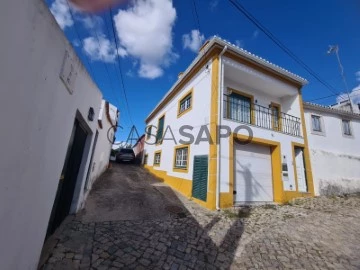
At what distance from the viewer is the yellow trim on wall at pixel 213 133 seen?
6.16m

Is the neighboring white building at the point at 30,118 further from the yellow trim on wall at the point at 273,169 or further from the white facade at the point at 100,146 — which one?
the yellow trim on wall at the point at 273,169

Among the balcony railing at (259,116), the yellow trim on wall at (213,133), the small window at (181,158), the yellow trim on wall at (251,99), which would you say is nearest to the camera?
the yellow trim on wall at (213,133)

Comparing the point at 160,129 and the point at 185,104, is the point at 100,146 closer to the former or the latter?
the point at 185,104

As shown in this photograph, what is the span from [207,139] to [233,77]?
361 centimetres

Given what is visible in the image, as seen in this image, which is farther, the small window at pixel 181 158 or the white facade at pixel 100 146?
the small window at pixel 181 158

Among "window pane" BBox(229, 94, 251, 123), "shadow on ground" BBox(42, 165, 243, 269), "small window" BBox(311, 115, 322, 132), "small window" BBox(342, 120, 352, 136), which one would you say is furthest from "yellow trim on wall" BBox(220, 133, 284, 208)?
"small window" BBox(342, 120, 352, 136)

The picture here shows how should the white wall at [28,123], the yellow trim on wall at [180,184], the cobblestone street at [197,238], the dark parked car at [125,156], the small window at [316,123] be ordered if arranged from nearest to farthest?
the white wall at [28,123] < the cobblestone street at [197,238] < the yellow trim on wall at [180,184] < the small window at [316,123] < the dark parked car at [125,156]

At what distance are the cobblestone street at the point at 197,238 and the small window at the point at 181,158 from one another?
110 inches

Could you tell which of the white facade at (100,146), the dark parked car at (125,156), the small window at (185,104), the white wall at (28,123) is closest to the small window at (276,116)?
the small window at (185,104)

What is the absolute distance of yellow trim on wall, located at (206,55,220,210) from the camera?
6.16 meters

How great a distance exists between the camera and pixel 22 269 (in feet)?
6.38

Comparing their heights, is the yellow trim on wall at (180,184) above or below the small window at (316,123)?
below

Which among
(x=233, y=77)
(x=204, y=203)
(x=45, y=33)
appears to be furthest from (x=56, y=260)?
(x=233, y=77)

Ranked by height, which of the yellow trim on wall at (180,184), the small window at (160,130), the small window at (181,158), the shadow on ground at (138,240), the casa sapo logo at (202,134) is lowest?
the shadow on ground at (138,240)
